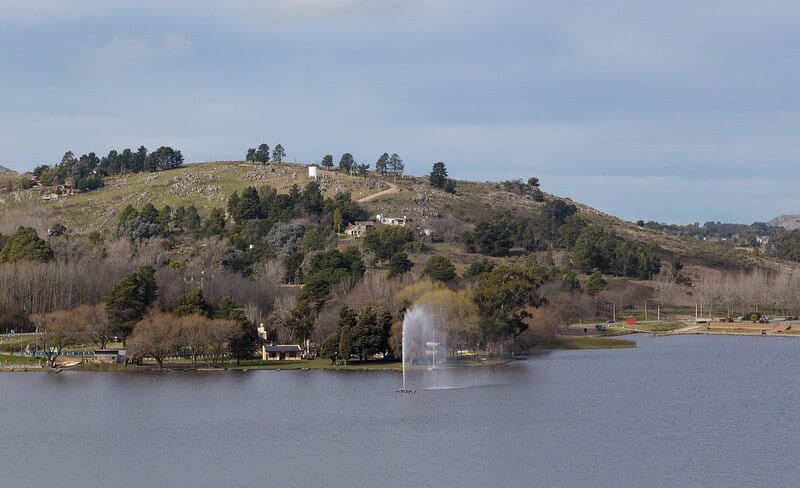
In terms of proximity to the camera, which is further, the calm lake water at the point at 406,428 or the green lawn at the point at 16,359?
the green lawn at the point at 16,359

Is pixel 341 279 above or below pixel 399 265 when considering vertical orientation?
below

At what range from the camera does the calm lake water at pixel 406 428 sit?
55531 millimetres

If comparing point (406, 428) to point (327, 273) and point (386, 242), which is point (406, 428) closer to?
point (327, 273)

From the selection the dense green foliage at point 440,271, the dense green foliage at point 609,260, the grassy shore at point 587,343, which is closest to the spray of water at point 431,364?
the grassy shore at point 587,343

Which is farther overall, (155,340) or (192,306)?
(192,306)

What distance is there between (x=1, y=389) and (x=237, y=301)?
4734 centimetres

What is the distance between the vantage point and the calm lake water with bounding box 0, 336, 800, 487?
182 feet

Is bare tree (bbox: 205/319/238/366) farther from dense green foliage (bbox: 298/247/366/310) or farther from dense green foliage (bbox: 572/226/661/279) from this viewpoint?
dense green foliage (bbox: 572/226/661/279)

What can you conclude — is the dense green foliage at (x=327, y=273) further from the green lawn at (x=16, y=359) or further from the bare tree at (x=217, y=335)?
the green lawn at (x=16, y=359)

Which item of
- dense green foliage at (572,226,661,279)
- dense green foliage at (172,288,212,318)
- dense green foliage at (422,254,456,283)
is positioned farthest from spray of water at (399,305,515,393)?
dense green foliage at (572,226,661,279)

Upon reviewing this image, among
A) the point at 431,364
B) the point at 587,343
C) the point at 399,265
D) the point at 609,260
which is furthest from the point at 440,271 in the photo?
the point at 609,260

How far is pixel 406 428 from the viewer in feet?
222

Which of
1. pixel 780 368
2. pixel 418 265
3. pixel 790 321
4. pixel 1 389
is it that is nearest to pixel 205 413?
pixel 1 389

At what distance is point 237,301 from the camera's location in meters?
136
